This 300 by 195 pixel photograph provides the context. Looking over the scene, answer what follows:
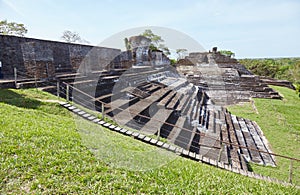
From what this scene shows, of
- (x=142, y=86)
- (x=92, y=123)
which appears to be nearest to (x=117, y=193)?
(x=92, y=123)

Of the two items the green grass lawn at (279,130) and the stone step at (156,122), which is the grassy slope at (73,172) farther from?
the green grass lawn at (279,130)

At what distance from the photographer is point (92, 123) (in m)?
5.06

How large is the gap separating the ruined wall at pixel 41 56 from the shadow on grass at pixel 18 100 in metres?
1.32

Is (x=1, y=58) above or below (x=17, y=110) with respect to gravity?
above

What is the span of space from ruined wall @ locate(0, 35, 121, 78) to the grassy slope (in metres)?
3.40

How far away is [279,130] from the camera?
8.57m

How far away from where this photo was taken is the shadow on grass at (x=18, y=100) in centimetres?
510

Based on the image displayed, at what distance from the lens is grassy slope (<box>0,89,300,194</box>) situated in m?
2.24

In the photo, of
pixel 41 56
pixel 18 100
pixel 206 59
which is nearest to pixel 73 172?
pixel 18 100

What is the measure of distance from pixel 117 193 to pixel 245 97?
1624cm

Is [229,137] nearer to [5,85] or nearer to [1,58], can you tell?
[5,85]

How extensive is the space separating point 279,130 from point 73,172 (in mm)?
9588

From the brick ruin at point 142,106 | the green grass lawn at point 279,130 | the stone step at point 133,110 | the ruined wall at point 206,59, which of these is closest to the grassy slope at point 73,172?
the brick ruin at point 142,106

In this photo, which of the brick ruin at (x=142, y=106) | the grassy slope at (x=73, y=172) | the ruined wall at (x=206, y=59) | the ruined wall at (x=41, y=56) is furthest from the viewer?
the ruined wall at (x=206, y=59)
